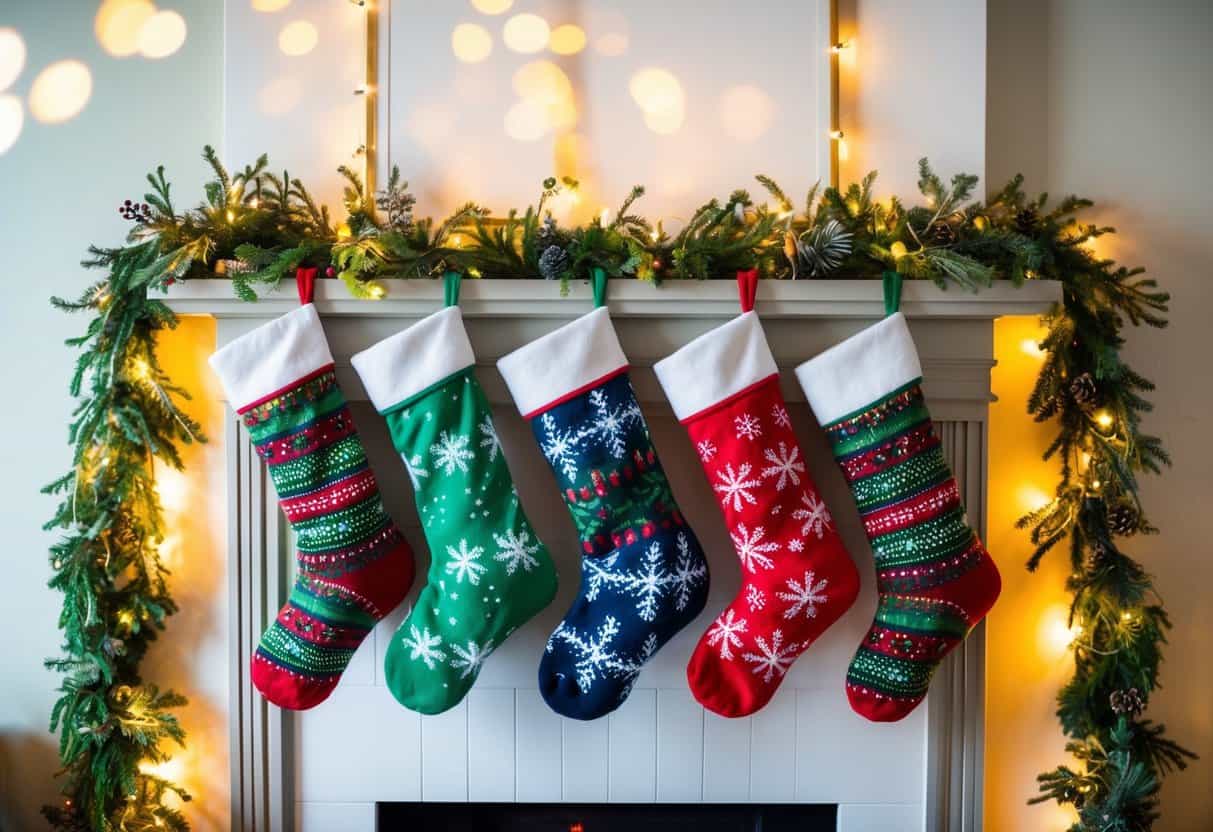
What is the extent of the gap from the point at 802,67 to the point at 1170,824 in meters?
1.73

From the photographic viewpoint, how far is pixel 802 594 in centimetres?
140

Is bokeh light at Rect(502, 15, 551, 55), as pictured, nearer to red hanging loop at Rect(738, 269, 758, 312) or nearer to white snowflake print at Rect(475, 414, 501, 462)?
red hanging loop at Rect(738, 269, 758, 312)

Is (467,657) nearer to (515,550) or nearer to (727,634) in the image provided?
(515,550)

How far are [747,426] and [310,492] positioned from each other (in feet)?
2.52

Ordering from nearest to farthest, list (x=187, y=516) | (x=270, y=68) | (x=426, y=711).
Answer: (x=426, y=711), (x=270, y=68), (x=187, y=516)

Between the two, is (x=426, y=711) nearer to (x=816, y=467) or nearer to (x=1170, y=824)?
(x=816, y=467)

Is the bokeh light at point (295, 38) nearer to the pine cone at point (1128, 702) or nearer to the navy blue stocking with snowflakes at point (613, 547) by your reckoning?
the navy blue stocking with snowflakes at point (613, 547)

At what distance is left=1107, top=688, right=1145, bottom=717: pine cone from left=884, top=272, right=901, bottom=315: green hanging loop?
34.0 inches

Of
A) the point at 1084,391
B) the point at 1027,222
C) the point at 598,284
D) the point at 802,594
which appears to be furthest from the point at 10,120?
the point at 1084,391

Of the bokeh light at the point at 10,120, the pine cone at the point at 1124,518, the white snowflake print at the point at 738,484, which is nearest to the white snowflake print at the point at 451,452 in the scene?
the white snowflake print at the point at 738,484

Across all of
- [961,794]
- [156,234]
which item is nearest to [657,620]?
[961,794]

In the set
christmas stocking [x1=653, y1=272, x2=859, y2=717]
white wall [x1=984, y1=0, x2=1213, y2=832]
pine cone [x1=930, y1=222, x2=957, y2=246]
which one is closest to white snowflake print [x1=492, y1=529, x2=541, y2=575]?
christmas stocking [x1=653, y1=272, x2=859, y2=717]

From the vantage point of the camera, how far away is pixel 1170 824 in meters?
1.68

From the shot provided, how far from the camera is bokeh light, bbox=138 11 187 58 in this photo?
5.34 ft
